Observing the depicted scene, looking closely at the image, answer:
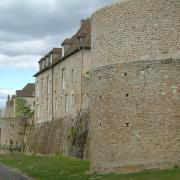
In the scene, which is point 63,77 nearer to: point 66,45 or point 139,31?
point 66,45

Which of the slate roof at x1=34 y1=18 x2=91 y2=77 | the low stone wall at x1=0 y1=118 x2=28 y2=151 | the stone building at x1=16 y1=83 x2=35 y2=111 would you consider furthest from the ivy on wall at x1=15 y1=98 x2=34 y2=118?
the slate roof at x1=34 y1=18 x2=91 y2=77

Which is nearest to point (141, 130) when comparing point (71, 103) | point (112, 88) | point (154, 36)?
point (112, 88)

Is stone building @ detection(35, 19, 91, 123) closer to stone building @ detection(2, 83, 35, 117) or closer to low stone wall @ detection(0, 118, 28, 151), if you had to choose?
low stone wall @ detection(0, 118, 28, 151)

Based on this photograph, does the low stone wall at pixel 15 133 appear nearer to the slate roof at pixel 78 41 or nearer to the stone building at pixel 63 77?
the stone building at pixel 63 77

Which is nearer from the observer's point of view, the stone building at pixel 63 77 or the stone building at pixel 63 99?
the stone building at pixel 63 99

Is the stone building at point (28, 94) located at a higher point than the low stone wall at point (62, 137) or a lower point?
higher

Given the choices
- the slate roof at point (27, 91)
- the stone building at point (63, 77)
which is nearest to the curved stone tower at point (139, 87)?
the stone building at point (63, 77)

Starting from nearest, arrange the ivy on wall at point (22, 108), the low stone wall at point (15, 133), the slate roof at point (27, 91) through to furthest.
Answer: the low stone wall at point (15, 133) < the ivy on wall at point (22, 108) < the slate roof at point (27, 91)

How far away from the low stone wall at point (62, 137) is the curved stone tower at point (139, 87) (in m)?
13.1

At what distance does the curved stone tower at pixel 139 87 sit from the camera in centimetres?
2311

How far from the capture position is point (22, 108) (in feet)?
267

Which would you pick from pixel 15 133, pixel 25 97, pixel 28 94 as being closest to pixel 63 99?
pixel 15 133

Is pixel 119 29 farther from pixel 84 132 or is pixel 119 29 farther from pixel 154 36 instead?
pixel 84 132

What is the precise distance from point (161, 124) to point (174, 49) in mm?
3532
